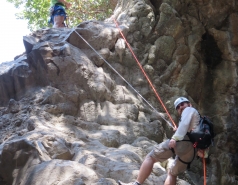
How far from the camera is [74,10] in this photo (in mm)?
14234

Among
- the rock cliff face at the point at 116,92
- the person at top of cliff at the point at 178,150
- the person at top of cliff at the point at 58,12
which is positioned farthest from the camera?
the person at top of cliff at the point at 58,12

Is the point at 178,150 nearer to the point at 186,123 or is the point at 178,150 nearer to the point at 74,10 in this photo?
the point at 186,123

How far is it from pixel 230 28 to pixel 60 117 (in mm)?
5803

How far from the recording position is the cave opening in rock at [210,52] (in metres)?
9.33

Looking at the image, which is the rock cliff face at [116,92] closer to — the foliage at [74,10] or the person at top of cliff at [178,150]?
the person at top of cliff at [178,150]

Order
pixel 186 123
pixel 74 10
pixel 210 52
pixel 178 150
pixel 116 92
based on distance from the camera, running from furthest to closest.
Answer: pixel 74 10 < pixel 210 52 < pixel 116 92 < pixel 178 150 < pixel 186 123

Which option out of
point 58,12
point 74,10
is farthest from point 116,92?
point 74,10

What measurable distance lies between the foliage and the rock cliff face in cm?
396

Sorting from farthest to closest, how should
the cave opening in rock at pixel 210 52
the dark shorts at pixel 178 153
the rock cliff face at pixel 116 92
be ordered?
1. the cave opening in rock at pixel 210 52
2. the rock cliff face at pixel 116 92
3. the dark shorts at pixel 178 153

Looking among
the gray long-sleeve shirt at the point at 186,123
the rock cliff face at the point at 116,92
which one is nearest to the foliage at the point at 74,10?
the rock cliff face at the point at 116,92

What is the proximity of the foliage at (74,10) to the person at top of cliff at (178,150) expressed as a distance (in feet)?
29.9

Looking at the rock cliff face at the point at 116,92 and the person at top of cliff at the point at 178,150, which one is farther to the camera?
the rock cliff face at the point at 116,92

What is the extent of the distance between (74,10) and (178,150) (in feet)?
36.0

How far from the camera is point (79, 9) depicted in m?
14.3
